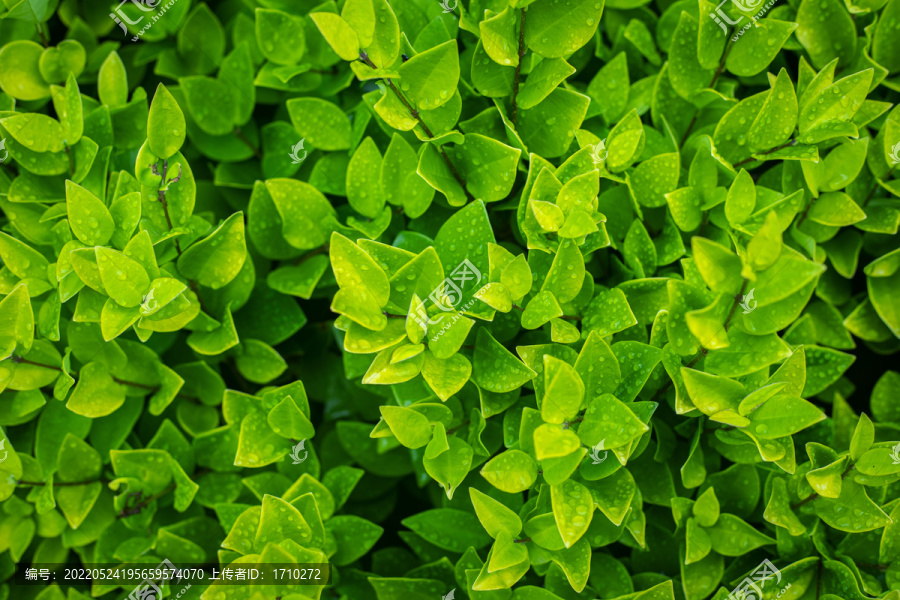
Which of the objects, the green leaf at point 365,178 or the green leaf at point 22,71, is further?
the green leaf at point 22,71

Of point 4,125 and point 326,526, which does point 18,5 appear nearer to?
point 4,125

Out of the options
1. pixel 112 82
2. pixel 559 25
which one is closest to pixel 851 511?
pixel 559 25

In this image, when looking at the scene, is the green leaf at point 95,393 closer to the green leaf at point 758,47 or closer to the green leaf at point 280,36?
the green leaf at point 280,36

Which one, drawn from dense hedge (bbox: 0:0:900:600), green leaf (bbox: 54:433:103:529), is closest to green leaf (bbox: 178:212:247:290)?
dense hedge (bbox: 0:0:900:600)

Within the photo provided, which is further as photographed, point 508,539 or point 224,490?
point 224,490

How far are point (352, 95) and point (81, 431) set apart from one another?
2.34 ft

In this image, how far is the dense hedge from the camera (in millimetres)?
842

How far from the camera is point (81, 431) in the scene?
1045 millimetres

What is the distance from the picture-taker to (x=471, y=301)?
88 centimetres

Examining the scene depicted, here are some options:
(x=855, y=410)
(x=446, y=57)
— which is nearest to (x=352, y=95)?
(x=446, y=57)

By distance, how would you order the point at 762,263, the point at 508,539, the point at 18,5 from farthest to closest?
the point at 18,5 < the point at 508,539 < the point at 762,263

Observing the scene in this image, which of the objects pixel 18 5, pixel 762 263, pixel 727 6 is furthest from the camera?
pixel 18 5

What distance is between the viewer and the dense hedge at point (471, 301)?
2.76 feet

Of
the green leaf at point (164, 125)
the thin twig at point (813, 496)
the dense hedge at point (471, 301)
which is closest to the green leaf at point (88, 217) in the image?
the dense hedge at point (471, 301)
